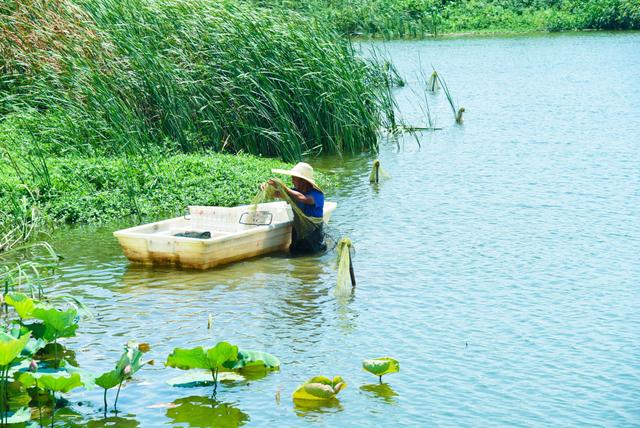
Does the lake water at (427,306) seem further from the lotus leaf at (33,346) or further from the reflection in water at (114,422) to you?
the lotus leaf at (33,346)

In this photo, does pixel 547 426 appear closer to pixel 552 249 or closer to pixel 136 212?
pixel 552 249

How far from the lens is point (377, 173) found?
15234mm

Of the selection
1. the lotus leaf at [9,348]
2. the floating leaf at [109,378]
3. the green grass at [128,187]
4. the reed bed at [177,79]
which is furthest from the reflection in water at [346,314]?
the reed bed at [177,79]

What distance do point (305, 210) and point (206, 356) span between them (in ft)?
13.0

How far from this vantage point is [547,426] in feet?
22.4

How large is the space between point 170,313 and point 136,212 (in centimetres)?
378

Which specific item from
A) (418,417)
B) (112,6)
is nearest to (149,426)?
(418,417)

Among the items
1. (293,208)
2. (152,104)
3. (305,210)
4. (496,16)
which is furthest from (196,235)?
(496,16)

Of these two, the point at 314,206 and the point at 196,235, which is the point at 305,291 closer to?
the point at 314,206

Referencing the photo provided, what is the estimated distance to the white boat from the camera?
1013cm

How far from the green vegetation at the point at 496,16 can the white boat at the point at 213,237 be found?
94.3 ft

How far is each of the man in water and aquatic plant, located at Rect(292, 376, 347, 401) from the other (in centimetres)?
377

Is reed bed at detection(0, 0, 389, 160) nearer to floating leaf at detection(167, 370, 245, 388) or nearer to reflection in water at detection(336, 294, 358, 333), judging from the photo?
reflection in water at detection(336, 294, 358, 333)

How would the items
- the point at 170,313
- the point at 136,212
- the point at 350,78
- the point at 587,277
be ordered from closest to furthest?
1. the point at 170,313
2. the point at 587,277
3. the point at 136,212
4. the point at 350,78
